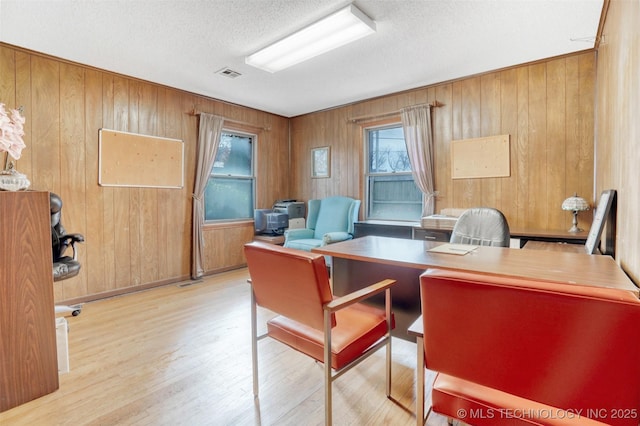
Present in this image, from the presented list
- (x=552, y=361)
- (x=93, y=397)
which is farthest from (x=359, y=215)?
(x=552, y=361)

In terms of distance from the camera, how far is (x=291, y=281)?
57.1 inches

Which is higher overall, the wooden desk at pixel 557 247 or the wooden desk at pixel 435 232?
the wooden desk at pixel 435 232

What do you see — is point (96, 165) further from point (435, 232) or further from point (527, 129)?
point (527, 129)

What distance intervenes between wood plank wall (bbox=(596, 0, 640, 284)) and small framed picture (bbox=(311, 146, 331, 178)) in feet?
11.0

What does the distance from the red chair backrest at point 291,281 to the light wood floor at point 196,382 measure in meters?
0.61

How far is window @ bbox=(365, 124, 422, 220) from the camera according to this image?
4340mm

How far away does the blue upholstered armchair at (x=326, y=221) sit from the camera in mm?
4430

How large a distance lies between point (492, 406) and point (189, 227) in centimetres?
408

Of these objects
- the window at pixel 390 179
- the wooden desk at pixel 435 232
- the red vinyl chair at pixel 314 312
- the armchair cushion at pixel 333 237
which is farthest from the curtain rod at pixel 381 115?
the red vinyl chair at pixel 314 312

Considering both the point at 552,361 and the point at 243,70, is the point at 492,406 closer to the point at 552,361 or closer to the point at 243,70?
the point at 552,361

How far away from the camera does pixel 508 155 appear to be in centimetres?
345

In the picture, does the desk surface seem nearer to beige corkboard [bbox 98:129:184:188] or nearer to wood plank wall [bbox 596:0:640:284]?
wood plank wall [bbox 596:0:640:284]

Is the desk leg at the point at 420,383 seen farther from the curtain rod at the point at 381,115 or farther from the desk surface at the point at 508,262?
the curtain rod at the point at 381,115

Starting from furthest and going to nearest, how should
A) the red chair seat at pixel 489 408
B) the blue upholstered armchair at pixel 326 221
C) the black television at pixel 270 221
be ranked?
the black television at pixel 270 221
the blue upholstered armchair at pixel 326 221
the red chair seat at pixel 489 408
